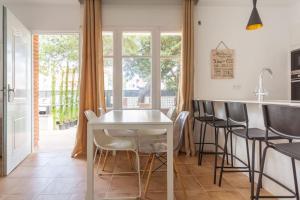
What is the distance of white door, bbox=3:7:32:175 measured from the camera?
297cm

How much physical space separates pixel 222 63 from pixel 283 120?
296cm

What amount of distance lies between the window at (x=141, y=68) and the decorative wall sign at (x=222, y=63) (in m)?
0.63

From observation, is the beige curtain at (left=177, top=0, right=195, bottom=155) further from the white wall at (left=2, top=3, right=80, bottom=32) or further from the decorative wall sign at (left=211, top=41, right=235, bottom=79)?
the white wall at (left=2, top=3, right=80, bottom=32)

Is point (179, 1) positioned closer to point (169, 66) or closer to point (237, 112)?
point (169, 66)

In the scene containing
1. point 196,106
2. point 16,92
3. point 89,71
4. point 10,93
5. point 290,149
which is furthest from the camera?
point 89,71

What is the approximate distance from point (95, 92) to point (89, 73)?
0.33 metres

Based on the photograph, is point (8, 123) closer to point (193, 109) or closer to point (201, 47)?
point (193, 109)

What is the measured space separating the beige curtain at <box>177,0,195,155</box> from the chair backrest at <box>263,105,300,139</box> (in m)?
2.36

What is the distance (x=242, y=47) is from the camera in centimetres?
438

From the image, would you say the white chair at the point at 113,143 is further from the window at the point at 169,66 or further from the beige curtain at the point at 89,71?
the window at the point at 169,66

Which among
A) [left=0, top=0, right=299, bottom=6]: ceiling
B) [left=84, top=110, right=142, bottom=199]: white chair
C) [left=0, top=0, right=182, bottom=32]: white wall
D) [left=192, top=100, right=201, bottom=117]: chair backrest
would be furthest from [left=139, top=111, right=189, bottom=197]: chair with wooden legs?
[left=0, top=0, right=299, bottom=6]: ceiling

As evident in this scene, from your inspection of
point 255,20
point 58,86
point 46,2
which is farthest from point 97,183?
point 58,86

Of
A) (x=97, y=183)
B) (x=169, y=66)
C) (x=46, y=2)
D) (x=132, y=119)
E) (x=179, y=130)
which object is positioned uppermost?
(x=46, y=2)

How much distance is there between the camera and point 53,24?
13.8 ft
